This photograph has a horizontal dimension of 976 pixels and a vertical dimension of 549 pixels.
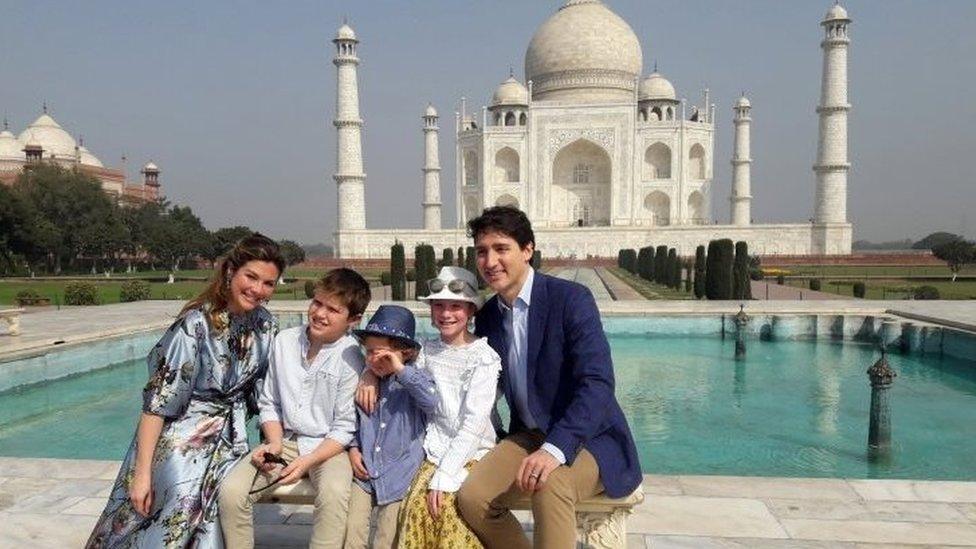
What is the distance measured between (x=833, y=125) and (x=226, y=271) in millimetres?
32734

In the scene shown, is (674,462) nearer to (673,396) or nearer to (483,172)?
(673,396)

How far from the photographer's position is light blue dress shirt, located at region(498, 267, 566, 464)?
6.85 feet

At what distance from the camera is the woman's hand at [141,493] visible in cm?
193

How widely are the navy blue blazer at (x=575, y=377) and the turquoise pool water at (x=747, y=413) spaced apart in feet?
7.99

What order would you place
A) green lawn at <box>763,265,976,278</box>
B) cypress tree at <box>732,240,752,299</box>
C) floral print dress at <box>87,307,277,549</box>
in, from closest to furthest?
floral print dress at <box>87,307,277,549</box> → cypress tree at <box>732,240,752,299</box> → green lawn at <box>763,265,976,278</box>

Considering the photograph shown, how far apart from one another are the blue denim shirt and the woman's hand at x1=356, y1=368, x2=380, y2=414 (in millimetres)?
16

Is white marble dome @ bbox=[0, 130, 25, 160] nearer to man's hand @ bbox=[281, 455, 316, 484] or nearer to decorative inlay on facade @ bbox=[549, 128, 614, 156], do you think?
decorative inlay on facade @ bbox=[549, 128, 614, 156]

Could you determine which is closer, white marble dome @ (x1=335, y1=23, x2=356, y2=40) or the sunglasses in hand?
the sunglasses in hand

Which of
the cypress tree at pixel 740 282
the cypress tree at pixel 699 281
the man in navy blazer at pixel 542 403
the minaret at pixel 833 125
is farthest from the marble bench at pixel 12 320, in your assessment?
the minaret at pixel 833 125

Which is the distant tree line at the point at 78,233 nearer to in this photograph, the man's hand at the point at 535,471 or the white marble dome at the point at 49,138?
the white marble dome at the point at 49,138

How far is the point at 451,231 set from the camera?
32.1 meters

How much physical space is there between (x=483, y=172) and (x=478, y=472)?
33.2 meters

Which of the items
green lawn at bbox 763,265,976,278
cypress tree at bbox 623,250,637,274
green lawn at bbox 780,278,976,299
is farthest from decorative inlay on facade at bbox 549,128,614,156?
green lawn at bbox 780,278,976,299

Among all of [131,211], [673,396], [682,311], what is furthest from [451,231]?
[673,396]
